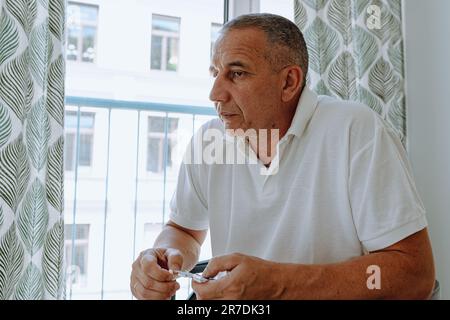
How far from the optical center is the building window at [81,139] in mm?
1971

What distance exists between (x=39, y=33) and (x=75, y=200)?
95 centimetres

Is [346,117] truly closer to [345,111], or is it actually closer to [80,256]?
[345,111]

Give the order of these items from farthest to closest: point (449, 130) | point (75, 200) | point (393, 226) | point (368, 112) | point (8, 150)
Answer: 1. point (75, 200)
2. point (449, 130)
3. point (8, 150)
4. point (368, 112)
5. point (393, 226)

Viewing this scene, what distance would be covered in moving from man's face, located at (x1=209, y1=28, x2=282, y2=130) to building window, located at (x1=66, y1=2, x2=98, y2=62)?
3.51ft

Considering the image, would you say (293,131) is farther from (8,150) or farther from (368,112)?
(8,150)

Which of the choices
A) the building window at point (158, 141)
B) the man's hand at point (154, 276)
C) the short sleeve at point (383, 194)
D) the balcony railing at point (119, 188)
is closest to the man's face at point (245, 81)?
the short sleeve at point (383, 194)

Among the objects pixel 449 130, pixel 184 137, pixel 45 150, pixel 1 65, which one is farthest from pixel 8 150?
pixel 449 130

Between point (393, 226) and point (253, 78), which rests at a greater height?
point (253, 78)

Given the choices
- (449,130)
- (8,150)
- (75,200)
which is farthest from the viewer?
(75,200)

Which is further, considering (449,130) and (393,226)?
(449,130)

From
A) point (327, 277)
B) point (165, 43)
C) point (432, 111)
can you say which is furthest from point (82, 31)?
point (327, 277)

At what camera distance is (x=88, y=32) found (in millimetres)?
2094

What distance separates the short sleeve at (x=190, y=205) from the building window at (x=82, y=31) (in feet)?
3.32

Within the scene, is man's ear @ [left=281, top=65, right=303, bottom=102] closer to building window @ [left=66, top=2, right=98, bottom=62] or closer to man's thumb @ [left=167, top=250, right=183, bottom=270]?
man's thumb @ [left=167, top=250, right=183, bottom=270]
